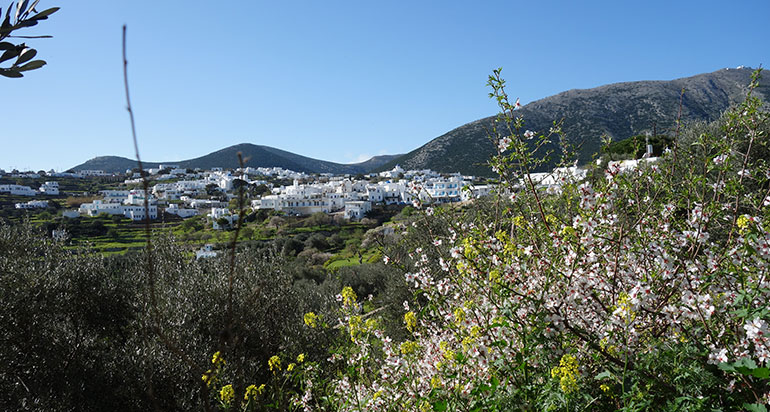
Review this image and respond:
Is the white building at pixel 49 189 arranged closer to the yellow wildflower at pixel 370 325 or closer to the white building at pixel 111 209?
the white building at pixel 111 209

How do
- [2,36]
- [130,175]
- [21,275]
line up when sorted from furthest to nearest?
1. [130,175]
2. [21,275]
3. [2,36]

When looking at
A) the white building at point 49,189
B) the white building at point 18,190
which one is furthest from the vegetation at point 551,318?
the white building at point 49,189

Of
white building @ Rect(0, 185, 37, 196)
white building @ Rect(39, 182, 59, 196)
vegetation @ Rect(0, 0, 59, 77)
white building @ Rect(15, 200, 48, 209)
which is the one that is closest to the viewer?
vegetation @ Rect(0, 0, 59, 77)

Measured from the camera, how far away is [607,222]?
2.55 meters

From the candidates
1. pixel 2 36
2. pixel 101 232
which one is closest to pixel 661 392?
pixel 2 36

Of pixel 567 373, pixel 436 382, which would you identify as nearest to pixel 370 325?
pixel 436 382

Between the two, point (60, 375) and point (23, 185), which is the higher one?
point (23, 185)

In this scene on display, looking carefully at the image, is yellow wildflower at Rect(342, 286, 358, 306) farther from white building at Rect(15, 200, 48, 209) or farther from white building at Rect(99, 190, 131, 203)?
white building at Rect(99, 190, 131, 203)

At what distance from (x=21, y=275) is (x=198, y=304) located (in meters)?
2.79

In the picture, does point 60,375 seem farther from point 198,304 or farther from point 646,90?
point 646,90

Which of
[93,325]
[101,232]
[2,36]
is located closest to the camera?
[2,36]

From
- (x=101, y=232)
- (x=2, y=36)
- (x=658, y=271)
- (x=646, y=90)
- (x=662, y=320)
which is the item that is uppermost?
(x=646, y=90)

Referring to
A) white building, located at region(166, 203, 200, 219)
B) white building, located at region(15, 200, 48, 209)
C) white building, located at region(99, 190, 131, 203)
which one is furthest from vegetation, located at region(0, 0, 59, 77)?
white building, located at region(99, 190, 131, 203)

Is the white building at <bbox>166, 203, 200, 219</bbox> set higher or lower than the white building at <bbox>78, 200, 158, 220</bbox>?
lower
